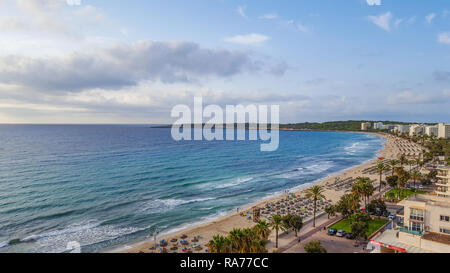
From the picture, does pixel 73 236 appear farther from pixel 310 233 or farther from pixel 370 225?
pixel 370 225

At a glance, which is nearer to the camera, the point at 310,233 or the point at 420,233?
the point at 420,233

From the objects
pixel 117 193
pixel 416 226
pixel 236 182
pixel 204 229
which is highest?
pixel 416 226

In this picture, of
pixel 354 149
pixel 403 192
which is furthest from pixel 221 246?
pixel 354 149

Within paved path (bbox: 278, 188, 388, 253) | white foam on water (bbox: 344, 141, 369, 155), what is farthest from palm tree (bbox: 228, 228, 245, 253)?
white foam on water (bbox: 344, 141, 369, 155)

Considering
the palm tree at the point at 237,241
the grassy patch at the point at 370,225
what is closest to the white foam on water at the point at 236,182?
the grassy patch at the point at 370,225

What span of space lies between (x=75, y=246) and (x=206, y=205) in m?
23.7

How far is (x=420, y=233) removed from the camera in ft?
82.4

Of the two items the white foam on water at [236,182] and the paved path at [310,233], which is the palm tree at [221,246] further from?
the white foam on water at [236,182]

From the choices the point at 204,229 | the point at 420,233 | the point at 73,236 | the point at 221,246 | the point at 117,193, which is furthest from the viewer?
the point at 117,193

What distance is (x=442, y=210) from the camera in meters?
28.3

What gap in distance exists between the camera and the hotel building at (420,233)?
24.2 metres

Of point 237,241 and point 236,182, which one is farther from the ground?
point 237,241
